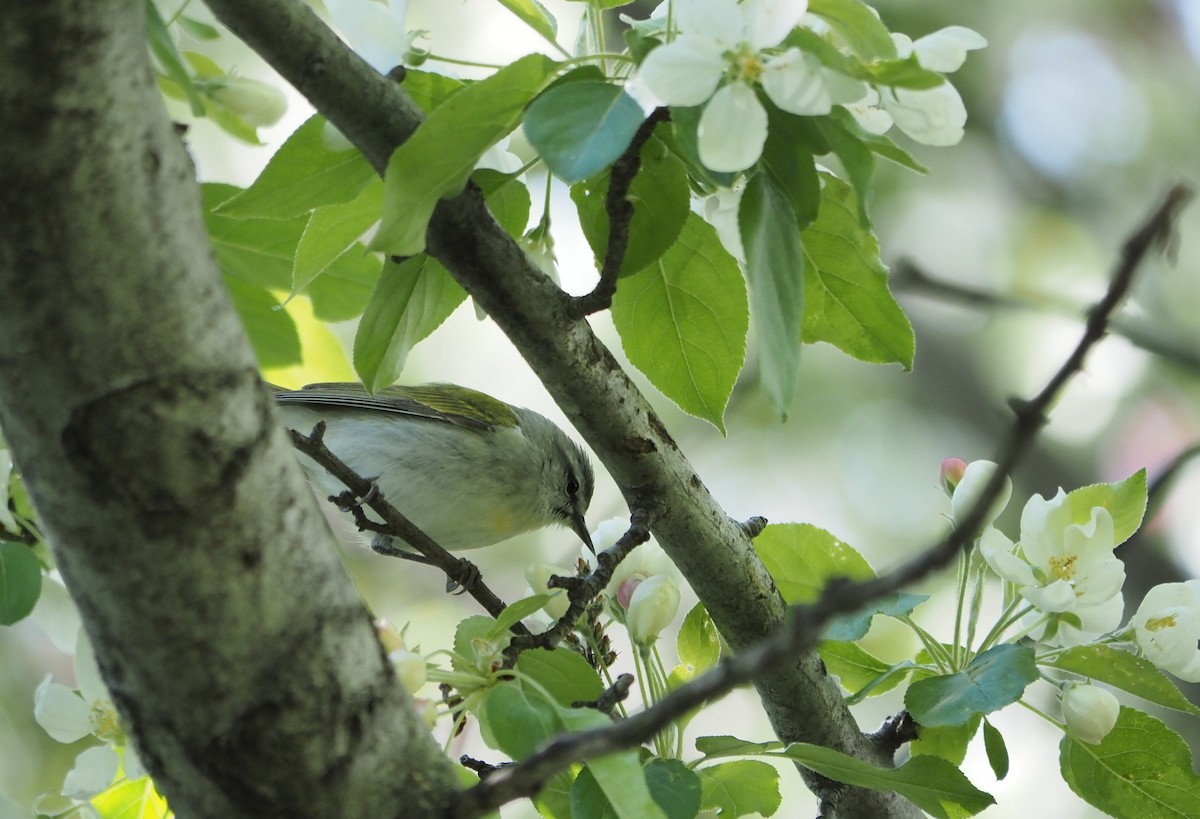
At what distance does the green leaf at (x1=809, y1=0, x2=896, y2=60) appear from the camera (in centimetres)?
142

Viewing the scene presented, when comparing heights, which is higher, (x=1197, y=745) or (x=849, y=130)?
(x=1197, y=745)

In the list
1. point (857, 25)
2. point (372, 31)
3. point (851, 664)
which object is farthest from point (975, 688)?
point (372, 31)

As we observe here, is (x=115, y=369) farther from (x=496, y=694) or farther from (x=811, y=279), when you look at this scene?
(x=811, y=279)

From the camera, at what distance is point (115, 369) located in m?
0.92

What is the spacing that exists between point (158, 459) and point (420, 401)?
9.93ft

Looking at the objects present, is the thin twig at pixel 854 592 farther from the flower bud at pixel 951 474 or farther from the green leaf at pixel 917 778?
the flower bud at pixel 951 474

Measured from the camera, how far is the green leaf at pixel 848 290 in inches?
64.8

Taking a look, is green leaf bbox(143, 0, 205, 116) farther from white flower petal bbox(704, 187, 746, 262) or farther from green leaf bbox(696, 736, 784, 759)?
green leaf bbox(696, 736, 784, 759)

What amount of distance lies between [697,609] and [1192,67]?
564 centimetres

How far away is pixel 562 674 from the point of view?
166 centimetres

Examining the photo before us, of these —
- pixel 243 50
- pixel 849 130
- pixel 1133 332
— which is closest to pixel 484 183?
pixel 849 130

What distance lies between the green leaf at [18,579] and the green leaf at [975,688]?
4.42ft

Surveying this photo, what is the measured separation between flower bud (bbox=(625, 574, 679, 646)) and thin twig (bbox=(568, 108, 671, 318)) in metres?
0.53

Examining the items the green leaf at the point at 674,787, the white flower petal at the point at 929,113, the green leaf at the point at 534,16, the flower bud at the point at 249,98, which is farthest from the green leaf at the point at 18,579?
the white flower petal at the point at 929,113
